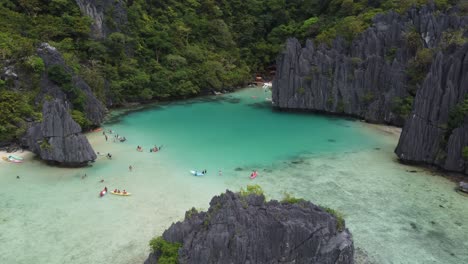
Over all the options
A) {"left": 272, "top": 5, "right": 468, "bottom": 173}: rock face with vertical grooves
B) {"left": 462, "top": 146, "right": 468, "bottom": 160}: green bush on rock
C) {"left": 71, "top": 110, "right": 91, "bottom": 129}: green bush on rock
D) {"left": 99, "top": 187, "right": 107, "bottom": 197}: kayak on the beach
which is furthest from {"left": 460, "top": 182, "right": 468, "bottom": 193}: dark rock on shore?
{"left": 71, "top": 110, "right": 91, "bottom": 129}: green bush on rock

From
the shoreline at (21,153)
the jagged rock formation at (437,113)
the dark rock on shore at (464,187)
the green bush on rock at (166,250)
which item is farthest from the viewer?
the shoreline at (21,153)

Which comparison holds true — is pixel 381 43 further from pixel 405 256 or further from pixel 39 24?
pixel 39 24

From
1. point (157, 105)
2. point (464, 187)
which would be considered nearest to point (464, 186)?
point (464, 187)

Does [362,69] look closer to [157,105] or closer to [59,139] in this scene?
[157,105]

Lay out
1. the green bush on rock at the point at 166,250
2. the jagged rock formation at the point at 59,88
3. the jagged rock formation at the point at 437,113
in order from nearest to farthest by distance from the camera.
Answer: the green bush on rock at the point at 166,250
the jagged rock formation at the point at 437,113
the jagged rock formation at the point at 59,88

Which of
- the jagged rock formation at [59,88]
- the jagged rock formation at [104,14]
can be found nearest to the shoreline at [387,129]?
the jagged rock formation at [59,88]

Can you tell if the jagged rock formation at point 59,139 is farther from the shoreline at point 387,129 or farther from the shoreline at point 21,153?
the shoreline at point 387,129
